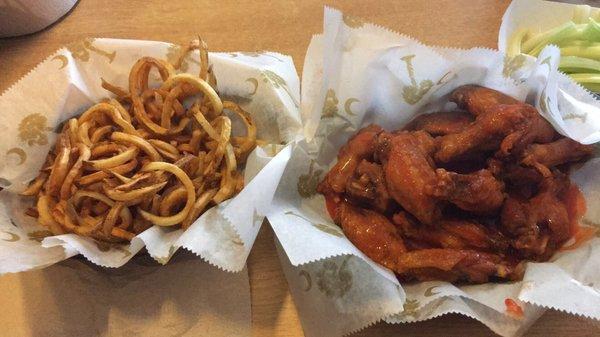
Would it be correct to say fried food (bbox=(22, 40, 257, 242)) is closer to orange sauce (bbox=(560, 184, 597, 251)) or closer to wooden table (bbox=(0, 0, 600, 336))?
wooden table (bbox=(0, 0, 600, 336))

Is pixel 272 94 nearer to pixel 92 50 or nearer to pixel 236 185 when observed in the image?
pixel 236 185

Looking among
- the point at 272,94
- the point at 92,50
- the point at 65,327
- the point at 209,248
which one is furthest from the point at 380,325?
the point at 92,50

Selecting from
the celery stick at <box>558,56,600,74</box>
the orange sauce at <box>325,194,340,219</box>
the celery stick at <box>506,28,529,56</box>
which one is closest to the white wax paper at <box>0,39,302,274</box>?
the orange sauce at <box>325,194,340,219</box>

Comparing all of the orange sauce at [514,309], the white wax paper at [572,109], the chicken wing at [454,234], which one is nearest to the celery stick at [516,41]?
the white wax paper at [572,109]

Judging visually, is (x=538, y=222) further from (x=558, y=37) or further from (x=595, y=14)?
(x=595, y=14)

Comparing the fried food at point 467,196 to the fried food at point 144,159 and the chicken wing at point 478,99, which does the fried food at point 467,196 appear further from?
the fried food at point 144,159

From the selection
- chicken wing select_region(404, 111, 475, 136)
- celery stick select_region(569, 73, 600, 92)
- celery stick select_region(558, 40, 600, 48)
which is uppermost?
celery stick select_region(558, 40, 600, 48)

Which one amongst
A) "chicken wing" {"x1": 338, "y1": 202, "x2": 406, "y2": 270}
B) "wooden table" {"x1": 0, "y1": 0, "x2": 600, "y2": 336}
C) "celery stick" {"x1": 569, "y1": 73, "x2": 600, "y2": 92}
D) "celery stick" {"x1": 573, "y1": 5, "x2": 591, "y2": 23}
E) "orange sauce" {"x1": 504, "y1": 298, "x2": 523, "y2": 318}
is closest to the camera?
"orange sauce" {"x1": 504, "y1": 298, "x2": 523, "y2": 318}
